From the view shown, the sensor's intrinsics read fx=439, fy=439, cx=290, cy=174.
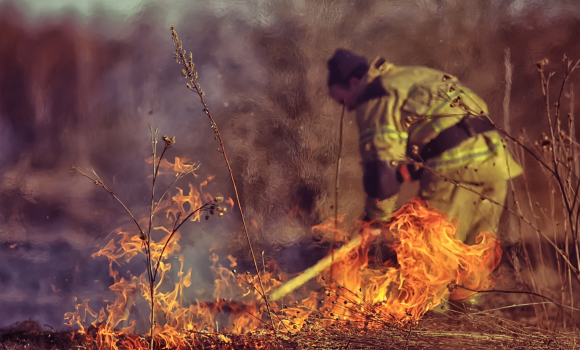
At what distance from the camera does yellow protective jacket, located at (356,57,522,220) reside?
102 inches

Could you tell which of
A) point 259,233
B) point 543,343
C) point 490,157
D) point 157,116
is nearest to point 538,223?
point 490,157

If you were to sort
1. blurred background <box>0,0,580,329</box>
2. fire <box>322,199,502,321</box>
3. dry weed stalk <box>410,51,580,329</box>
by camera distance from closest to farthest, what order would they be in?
dry weed stalk <box>410,51,580,329</box> → fire <box>322,199,502,321</box> → blurred background <box>0,0,580,329</box>

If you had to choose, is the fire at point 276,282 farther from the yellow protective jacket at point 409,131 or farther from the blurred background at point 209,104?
the yellow protective jacket at point 409,131

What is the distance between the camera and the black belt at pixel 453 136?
104 inches

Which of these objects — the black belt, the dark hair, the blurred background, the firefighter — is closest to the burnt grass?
the blurred background

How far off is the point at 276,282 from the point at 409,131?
125 cm

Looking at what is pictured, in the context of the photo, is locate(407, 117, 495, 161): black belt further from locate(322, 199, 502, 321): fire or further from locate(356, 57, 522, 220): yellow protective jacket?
locate(322, 199, 502, 321): fire

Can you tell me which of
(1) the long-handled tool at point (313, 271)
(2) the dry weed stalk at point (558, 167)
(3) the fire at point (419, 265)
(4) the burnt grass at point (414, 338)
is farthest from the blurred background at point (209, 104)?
→ (4) the burnt grass at point (414, 338)

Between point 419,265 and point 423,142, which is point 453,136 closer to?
point 423,142

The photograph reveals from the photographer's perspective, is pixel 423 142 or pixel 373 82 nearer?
pixel 423 142

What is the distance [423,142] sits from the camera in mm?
2680

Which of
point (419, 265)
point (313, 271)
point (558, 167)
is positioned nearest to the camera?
point (558, 167)

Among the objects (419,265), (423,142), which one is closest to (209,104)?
(423,142)

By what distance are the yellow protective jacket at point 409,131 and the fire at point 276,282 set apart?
0.84 ft
